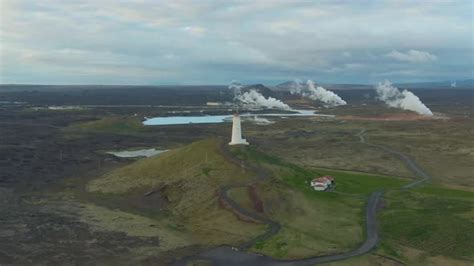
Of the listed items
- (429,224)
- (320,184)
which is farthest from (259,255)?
(320,184)

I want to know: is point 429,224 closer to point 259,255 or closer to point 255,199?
point 255,199

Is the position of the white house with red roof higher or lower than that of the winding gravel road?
higher

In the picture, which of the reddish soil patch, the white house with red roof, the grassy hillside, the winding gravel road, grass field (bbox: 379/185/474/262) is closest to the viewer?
the winding gravel road

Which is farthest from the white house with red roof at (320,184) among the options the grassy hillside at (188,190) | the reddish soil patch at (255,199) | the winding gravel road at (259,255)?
the reddish soil patch at (255,199)

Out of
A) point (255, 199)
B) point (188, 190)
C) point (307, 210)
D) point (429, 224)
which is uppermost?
point (255, 199)

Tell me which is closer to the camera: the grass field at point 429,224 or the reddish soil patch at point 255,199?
the grass field at point 429,224

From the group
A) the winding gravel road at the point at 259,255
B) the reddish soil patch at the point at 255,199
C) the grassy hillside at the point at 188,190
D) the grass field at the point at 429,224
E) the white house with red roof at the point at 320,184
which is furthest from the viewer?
the white house with red roof at the point at 320,184

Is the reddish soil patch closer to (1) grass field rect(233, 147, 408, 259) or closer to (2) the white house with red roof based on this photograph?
(1) grass field rect(233, 147, 408, 259)

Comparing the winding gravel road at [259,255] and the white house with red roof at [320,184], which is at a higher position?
the white house with red roof at [320,184]

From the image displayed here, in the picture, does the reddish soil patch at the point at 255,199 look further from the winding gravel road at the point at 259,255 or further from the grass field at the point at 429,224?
the grass field at the point at 429,224

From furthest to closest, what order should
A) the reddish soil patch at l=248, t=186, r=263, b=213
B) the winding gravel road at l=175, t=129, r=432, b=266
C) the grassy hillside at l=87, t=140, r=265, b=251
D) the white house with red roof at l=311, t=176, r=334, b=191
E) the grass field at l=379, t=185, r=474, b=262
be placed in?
1. the white house with red roof at l=311, t=176, r=334, b=191
2. the reddish soil patch at l=248, t=186, r=263, b=213
3. the grassy hillside at l=87, t=140, r=265, b=251
4. the grass field at l=379, t=185, r=474, b=262
5. the winding gravel road at l=175, t=129, r=432, b=266

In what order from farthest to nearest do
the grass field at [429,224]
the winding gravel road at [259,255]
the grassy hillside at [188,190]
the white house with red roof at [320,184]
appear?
the white house with red roof at [320,184] → the grassy hillside at [188,190] → the grass field at [429,224] → the winding gravel road at [259,255]

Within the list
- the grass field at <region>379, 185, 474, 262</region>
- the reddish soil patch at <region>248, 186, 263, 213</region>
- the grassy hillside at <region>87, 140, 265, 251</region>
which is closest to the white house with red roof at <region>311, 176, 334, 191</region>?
the grass field at <region>379, 185, 474, 262</region>
